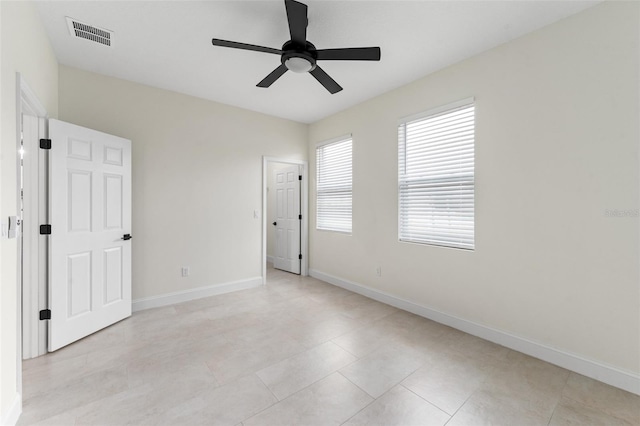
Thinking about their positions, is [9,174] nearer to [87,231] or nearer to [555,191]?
[87,231]

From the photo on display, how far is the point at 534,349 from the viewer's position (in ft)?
8.15

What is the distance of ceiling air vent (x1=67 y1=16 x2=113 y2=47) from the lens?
7.94 ft

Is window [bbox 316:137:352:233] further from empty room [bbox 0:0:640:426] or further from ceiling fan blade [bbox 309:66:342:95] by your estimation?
ceiling fan blade [bbox 309:66:342:95]

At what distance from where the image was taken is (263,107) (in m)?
4.36

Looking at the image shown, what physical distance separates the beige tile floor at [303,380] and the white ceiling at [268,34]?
9.59ft

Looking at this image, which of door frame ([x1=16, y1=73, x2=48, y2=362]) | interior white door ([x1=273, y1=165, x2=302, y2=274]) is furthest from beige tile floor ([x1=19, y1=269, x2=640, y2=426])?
interior white door ([x1=273, y1=165, x2=302, y2=274])

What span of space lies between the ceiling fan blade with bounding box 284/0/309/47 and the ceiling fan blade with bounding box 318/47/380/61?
0.65 ft

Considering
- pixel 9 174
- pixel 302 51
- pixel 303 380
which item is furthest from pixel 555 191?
pixel 9 174

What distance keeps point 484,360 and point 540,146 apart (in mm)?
1959

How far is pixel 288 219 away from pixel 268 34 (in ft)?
11.8

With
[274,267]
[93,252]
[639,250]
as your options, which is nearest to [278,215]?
[274,267]

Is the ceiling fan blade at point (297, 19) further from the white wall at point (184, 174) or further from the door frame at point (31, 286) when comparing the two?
the white wall at point (184, 174)

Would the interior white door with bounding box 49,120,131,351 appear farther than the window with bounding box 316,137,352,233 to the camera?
No

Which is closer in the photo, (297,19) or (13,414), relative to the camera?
(13,414)
